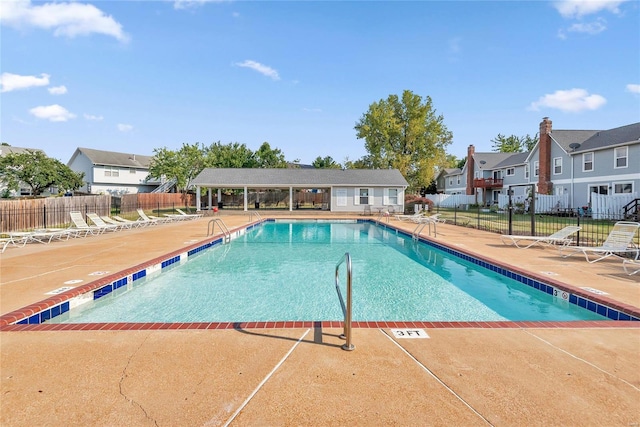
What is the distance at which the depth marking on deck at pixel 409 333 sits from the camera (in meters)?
3.59

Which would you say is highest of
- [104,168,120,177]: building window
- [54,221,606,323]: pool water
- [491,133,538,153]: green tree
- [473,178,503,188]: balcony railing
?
[491,133,538,153]: green tree

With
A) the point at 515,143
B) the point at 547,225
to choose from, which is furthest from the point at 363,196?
the point at 515,143

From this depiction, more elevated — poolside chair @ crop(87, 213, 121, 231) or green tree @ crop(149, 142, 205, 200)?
green tree @ crop(149, 142, 205, 200)

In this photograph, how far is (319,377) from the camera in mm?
2734

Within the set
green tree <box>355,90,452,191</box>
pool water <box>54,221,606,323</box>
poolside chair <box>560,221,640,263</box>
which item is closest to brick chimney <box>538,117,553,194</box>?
green tree <box>355,90,452,191</box>

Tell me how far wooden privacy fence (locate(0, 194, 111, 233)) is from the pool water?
8737mm

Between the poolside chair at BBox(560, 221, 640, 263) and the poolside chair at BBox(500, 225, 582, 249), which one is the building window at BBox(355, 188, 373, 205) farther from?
the poolside chair at BBox(560, 221, 640, 263)

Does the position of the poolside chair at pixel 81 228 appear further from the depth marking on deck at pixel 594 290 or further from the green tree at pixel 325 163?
the green tree at pixel 325 163

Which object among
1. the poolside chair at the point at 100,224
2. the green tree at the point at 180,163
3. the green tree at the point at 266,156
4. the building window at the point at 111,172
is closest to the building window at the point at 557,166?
the green tree at the point at 266,156

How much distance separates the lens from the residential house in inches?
1453

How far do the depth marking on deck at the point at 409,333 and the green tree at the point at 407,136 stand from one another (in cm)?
3503

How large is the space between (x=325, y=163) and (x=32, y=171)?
118 ft

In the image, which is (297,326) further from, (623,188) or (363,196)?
(623,188)

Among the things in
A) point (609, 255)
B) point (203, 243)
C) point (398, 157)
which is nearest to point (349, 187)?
point (398, 157)
